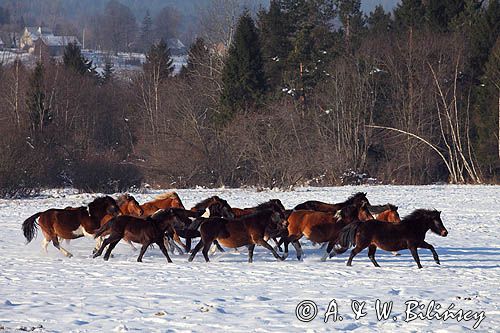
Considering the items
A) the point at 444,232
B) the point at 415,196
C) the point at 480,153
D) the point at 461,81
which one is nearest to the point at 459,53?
the point at 461,81

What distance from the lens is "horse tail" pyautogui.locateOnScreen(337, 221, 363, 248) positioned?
44.8 feet

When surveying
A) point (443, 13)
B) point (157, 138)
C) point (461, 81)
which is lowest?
point (157, 138)

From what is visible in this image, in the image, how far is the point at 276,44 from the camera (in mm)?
55969

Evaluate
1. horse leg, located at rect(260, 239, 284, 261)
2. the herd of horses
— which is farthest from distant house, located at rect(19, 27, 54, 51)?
horse leg, located at rect(260, 239, 284, 261)

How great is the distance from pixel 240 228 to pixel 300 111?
123 ft

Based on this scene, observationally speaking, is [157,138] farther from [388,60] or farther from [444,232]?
[444,232]

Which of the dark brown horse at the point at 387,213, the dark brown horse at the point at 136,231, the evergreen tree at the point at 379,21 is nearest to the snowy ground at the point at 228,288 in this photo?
the dark brown horse at the point at 136,231

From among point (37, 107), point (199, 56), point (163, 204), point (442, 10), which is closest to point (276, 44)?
point (199, 56)

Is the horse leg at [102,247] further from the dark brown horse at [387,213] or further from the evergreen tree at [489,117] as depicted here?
the evergreen tree at [489,117]

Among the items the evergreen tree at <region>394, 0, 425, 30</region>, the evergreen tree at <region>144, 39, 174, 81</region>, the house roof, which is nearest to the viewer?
the evergreen tree at <region>394, 0, 425, 30</region>

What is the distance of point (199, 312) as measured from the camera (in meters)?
9.20

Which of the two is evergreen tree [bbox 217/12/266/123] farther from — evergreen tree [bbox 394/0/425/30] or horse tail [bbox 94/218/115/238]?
horse tail [bbox 94/218/115/238]

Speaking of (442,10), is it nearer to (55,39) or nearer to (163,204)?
(163,204)

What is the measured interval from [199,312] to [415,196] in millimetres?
22089
